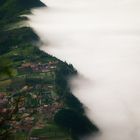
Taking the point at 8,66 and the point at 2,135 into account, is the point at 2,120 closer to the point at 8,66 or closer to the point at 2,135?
the point at 2,135

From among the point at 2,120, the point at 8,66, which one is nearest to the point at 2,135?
the point at 2,120

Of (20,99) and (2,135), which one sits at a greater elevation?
(20,99)

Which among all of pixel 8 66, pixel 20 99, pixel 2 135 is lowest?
pixel 2 135

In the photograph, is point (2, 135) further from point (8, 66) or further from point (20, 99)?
point (8, 66)

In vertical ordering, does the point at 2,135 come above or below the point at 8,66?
below

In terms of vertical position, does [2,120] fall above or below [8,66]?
below

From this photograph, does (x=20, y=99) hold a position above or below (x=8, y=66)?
below
